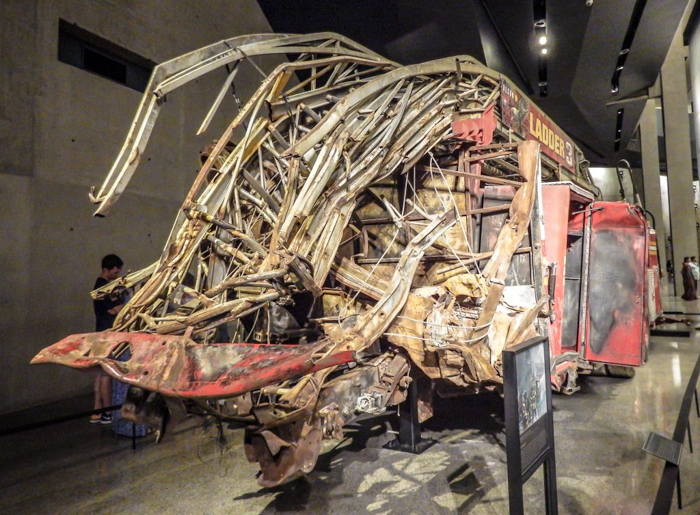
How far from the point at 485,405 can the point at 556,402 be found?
0.92 m

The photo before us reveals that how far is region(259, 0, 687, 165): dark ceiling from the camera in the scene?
28.0ft

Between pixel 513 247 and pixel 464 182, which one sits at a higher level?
pixel 464 182

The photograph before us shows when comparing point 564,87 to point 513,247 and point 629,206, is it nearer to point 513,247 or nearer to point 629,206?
point 629,206

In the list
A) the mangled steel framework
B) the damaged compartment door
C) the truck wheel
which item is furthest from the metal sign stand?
the truck wheel

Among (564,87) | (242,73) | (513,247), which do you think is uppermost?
(564,87)

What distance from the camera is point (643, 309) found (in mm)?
4996

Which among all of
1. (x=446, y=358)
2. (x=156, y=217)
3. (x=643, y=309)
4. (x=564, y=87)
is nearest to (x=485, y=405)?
(x=643, y=309)

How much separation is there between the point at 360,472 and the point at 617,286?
376cm

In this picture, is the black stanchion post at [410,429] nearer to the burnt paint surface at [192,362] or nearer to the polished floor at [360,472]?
the polished floor at [360,472]

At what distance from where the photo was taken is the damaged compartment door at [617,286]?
199 inches

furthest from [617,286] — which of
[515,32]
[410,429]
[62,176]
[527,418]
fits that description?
[515,32]

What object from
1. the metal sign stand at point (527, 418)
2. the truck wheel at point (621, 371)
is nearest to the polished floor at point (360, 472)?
the metal sign stand at point (527, 418)

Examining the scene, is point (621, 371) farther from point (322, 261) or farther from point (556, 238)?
point (322, 261)

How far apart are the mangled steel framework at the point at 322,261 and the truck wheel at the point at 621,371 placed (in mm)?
3380
